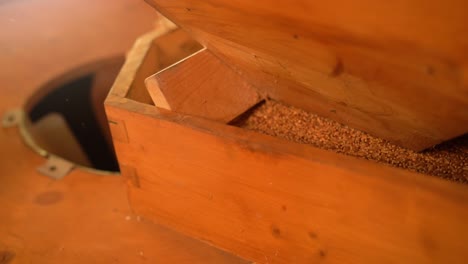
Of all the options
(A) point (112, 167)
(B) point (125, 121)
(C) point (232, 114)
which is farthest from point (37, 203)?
(A) point (112, 167)

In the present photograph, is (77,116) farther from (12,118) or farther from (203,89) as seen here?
(203,89)

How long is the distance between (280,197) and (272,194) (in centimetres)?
1

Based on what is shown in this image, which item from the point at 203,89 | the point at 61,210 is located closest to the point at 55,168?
the point at 61,210

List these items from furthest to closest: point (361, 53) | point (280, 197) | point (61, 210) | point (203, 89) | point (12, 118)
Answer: point (12, 118)
point (61, 210)
point (203, 89)
point (280, 197)
point (361, 53)

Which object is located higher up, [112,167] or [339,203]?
[339,203]

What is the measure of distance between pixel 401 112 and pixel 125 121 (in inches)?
14.4

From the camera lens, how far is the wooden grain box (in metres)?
0.51

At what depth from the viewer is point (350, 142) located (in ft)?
2.16

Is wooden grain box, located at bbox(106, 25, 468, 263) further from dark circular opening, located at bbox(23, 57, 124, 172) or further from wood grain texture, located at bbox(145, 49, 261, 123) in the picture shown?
dark circular opening, located at bbox(23, 57, 124, 172)

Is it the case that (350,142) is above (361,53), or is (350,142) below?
below

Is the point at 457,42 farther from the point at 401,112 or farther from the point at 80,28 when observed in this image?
the point at 80,28

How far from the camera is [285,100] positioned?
2.43ft

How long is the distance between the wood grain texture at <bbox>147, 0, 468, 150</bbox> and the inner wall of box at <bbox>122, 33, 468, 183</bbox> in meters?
0.02

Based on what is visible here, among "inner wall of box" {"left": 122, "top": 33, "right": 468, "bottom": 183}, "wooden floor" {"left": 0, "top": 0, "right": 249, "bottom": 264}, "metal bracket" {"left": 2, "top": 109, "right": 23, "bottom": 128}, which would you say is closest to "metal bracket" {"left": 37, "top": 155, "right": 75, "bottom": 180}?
"wooden floor" {"left": 0, "top": 0, "right": 249, "bottom": 264}
